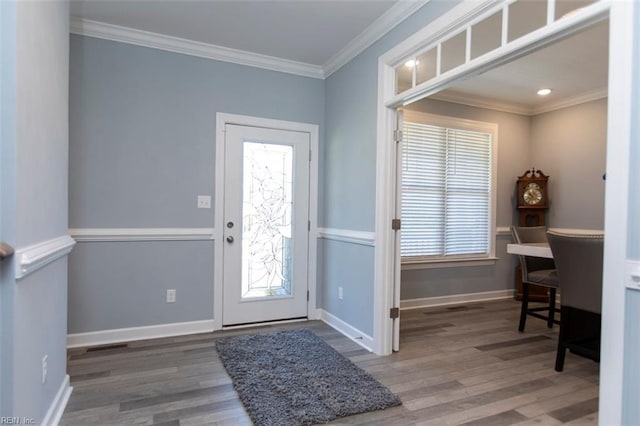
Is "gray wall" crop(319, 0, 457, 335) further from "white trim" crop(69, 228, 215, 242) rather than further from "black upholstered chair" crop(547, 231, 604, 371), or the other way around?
"black upholstered chair" crop(547, 231, 604, 371)

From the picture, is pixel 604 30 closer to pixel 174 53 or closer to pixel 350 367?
pixel 350 367

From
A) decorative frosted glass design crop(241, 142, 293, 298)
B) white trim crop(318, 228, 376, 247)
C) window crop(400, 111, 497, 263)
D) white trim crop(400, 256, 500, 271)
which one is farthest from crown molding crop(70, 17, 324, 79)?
white trim crop(400, 256, 500, 271)

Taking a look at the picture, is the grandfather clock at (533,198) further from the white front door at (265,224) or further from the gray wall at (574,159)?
the white front door at (265,224)

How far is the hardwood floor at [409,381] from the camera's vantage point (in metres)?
1.98

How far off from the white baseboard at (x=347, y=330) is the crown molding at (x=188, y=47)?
8.31 ft

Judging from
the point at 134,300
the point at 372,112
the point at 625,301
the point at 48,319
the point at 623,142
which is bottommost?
the point at 134,300

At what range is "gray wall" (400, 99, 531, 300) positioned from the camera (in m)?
4.36

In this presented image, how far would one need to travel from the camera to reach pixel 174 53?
3246mm

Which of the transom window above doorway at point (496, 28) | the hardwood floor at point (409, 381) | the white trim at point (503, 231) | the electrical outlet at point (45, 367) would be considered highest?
the transom window above doorway at point (496, 28)

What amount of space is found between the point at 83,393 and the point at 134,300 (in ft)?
3.36

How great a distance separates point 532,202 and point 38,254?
5.16 m

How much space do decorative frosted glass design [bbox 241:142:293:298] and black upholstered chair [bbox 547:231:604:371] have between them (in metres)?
2.34

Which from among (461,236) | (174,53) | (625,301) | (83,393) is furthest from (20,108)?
(461,236)

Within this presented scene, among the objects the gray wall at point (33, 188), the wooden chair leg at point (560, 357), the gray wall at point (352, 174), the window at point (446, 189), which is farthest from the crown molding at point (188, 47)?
the wooden chair leg at point (560, 357)
